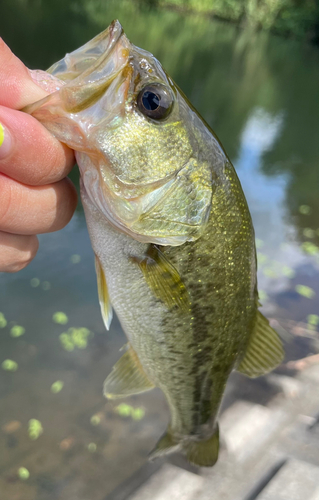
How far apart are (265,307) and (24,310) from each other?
277 centimetres

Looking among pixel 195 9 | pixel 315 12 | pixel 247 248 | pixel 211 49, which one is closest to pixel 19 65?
pixel 247 248

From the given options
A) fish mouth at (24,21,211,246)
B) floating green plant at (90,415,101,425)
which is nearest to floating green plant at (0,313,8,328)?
floating green plant at (90,415,101,425)

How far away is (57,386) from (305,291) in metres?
3.27

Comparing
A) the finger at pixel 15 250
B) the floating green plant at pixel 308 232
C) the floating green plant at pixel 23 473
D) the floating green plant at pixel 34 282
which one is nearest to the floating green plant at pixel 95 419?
the floating green plant at pixel 23 473

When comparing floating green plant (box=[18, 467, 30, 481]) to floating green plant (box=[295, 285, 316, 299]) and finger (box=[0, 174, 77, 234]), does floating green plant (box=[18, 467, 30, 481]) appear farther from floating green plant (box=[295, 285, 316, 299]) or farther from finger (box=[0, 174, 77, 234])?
floating green plant (box=[295, 285, 316, 299])

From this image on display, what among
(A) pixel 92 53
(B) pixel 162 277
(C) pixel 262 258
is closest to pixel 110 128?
(A) pixel 92 53

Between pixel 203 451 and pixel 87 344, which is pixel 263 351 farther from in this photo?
pixel 87 344

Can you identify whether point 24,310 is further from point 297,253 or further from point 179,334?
point 297,253

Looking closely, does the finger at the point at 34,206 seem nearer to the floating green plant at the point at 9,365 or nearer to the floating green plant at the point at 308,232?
the floating green plant at the point at 9,365

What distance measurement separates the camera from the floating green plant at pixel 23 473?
2.60 m

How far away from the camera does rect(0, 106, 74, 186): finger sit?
1.03 metres

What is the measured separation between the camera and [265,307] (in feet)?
14.0

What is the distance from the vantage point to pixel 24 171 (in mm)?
1144

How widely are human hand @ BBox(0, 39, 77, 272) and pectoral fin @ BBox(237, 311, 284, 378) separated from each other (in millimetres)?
1090
